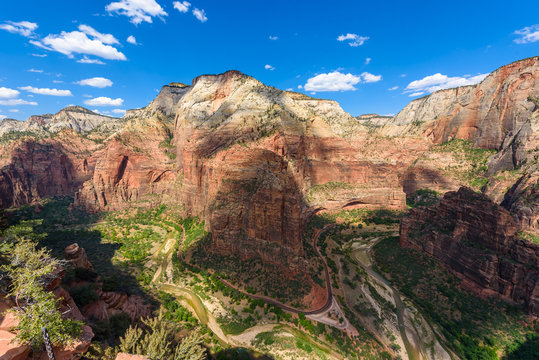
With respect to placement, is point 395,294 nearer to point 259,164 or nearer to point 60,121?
point 259,164

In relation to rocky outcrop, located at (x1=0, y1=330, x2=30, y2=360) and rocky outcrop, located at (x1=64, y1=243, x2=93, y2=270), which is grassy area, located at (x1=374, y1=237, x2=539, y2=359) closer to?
rocky outcrop, located at (x1=0, y1=330, x2=30, y2=360)

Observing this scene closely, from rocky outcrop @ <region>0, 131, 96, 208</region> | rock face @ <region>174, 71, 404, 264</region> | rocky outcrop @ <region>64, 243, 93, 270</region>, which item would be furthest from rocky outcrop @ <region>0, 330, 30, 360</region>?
rocky outcrop @ <region>0, 131, 96, 208</region>

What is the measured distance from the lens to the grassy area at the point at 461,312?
2920 centimetres

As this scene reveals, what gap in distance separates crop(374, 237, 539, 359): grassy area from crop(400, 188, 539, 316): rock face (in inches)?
76.3

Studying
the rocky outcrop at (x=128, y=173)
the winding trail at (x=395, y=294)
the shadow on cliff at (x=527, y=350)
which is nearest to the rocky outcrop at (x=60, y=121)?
the rocky outcrop at (x=128, y=173)

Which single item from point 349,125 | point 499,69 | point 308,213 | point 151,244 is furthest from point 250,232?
point 499,69

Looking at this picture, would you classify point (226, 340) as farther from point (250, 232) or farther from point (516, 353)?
point (516, 353)

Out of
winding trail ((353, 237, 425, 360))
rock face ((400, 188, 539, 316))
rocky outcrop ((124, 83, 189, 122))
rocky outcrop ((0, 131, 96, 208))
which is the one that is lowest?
winding trail ((353, 237, 425, 360))

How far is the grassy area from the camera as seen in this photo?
2920 centimetres

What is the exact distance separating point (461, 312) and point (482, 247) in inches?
452

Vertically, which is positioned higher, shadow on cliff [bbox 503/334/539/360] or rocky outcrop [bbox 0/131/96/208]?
rocky outcrop [bbox 0/131/96/208]

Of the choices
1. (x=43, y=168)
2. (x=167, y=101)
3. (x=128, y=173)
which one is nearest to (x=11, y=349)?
(x=128, y=173)

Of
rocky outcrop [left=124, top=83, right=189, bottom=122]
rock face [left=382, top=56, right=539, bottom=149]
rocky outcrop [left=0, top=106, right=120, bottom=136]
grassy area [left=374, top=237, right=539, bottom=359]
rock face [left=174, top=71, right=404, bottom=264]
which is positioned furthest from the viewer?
rocky outcrop [left=0, top=106, right=120, bottom=136]

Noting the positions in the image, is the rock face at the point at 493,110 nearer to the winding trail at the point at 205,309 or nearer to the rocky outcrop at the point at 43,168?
the winding trail at the point at 205,309
